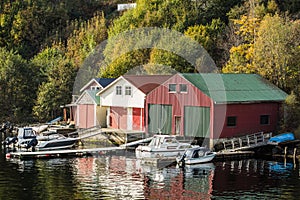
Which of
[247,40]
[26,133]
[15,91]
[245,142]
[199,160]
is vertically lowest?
[199,160]

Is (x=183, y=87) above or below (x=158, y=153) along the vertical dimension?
above

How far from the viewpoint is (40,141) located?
5200cm

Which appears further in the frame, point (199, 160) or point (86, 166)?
point (199, 160)

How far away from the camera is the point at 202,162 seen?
44938mm

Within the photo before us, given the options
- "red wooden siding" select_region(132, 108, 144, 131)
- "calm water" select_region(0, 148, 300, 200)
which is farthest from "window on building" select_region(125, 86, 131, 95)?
"calm water" select_region(0, 148, 300, 200)

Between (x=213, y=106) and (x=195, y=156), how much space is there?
5851 mm

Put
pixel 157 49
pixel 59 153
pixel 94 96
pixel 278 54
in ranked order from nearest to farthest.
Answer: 1. pixel 59 153
2. pixel 278 54
3. pixel 94 96
4. pixel 157 49

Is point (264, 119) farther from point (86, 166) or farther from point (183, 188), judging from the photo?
point (183, 188)

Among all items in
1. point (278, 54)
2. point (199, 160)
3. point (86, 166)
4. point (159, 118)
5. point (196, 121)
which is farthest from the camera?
point (278, 54)

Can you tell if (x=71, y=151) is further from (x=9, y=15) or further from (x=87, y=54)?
(x=9, y=15)

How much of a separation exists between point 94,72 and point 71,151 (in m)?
29.5

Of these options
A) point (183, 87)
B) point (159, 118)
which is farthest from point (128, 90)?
point (183, 87)

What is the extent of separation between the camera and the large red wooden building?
49.7 meters

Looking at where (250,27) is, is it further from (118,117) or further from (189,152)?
(189,152)
